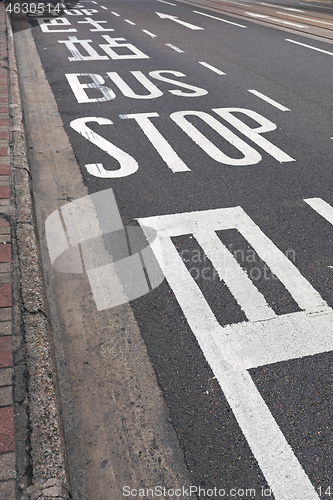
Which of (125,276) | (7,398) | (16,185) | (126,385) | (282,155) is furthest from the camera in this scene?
(282,155)

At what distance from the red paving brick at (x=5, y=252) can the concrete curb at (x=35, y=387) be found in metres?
0.06

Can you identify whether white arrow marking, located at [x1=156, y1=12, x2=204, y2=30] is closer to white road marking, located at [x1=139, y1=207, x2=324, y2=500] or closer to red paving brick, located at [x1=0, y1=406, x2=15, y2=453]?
white road marking, located at [x1=139, y1=207, x2=324, y2=500]

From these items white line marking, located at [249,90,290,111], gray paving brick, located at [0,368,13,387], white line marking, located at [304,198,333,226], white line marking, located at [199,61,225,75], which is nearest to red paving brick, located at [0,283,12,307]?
gray paving brick, located at [0,368,13,387]

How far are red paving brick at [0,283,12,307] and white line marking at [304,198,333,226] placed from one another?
9.58 feet

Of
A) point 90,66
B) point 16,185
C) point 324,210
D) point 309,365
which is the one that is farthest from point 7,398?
point 90,66

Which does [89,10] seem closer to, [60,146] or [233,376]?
[60,146]

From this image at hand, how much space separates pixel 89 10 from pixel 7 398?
19190mm

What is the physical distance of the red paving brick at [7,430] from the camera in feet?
7.01

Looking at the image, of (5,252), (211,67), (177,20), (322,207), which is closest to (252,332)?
(5,252)

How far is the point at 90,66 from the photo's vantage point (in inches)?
377

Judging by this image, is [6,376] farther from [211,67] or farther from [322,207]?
[211,67]

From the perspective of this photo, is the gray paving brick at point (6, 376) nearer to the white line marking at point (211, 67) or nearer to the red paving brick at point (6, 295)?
the red paving brick at point (6, 295)

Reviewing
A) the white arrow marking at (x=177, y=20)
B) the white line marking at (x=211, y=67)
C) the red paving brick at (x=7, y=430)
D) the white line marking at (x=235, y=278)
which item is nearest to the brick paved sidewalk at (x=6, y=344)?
the red paving brick at (x=7, y=430)

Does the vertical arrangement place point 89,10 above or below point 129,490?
above
